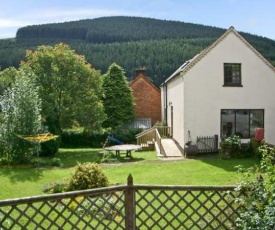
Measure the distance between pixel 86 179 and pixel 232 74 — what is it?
16711 mm

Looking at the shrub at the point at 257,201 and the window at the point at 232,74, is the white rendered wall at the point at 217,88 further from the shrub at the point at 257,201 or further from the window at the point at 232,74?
the shrub at the point at 257,201

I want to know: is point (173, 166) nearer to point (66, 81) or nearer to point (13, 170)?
point (13, 170)

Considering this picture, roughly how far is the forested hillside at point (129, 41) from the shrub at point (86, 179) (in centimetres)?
7521

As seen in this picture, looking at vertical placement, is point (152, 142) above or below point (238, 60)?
below

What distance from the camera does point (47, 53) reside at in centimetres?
3306

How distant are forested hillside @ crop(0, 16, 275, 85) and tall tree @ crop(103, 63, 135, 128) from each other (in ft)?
146

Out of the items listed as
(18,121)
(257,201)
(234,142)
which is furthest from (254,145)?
(257,201)

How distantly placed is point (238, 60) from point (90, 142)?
21441mm

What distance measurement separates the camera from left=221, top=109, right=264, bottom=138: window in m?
27.4

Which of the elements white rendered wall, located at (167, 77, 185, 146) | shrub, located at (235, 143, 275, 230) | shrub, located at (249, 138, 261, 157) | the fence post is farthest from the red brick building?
the fence post

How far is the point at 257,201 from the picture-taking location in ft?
25.8

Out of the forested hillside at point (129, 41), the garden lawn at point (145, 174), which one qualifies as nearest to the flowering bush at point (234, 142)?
the garden lawn at point (145, 174)

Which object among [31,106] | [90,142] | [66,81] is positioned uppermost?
[66,81]

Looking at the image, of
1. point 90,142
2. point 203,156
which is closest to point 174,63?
point 90,142
